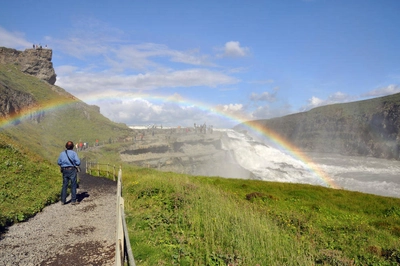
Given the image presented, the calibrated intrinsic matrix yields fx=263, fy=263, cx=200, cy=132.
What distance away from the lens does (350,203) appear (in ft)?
69.6

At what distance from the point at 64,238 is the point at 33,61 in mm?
135560

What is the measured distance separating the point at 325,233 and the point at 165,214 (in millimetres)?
7073

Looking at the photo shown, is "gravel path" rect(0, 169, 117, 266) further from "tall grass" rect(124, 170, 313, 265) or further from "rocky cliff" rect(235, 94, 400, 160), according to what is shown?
"rocky cliff" rect(235, 94, 400, 160)

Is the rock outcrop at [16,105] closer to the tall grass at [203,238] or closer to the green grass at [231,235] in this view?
the green grass at [231,235]

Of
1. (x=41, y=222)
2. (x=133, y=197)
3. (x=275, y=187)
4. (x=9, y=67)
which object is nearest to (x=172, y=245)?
(x=41, y=222)

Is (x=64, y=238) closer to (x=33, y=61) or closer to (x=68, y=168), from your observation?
(x=68, y=168)

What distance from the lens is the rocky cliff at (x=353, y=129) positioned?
12574cm

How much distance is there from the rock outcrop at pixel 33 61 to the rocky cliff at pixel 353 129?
477 ft

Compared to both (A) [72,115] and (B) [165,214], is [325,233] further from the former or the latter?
(A) [72,115]

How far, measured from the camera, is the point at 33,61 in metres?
119

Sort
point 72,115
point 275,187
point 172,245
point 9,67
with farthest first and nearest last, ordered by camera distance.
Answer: point 9,67
point 72,115
point 275,187
point 172,245

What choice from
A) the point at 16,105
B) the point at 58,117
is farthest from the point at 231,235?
the point at 58,117

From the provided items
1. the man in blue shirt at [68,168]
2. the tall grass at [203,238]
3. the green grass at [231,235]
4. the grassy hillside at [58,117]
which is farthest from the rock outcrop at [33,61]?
the tall grass at [203,238]

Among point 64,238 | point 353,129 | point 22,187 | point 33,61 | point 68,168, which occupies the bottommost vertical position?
point 64,238
